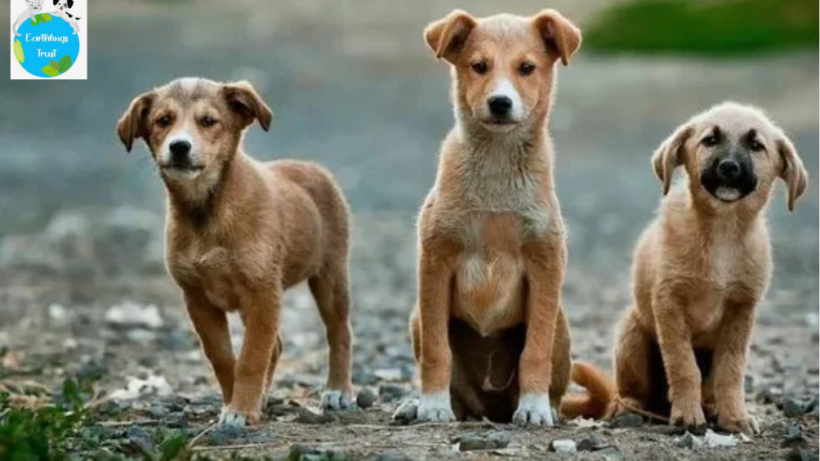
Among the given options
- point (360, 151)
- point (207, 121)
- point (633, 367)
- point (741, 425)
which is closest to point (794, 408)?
point (633, 367)

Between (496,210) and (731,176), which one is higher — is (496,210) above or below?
below

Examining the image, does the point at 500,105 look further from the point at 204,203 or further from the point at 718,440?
the point at 718,440

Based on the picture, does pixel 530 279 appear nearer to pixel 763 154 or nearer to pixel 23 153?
pixel 763 154

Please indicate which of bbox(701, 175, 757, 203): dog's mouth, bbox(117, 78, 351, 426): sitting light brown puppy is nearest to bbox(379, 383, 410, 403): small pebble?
bbox(117, 78, 351, 426): sitting light brown puppy

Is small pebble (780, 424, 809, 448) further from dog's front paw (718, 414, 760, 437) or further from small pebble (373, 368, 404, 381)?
small pebble (373, 368, 404, 381)

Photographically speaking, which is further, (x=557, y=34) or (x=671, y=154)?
(x=671, y=154)

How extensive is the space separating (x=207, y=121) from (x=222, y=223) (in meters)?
0.49

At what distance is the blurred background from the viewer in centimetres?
1299

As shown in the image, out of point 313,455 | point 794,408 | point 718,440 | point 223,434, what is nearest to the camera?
point 313,455

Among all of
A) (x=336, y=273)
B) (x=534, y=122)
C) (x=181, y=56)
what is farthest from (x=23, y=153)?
(x=534, y=122)

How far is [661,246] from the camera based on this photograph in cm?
937

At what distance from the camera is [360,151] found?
24.4 meters

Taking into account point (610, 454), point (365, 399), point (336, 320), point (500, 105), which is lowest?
point (365, 399)

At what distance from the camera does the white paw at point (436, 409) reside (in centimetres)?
888
